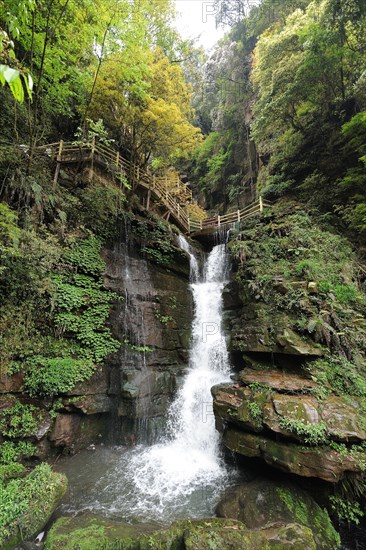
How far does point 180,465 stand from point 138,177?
1122 cm

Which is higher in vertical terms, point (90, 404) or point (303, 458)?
point (90, 404)

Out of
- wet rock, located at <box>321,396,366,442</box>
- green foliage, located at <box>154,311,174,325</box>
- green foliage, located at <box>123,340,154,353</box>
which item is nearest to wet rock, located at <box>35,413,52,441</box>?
green foliage, located at <box>123,340,154,353</box>

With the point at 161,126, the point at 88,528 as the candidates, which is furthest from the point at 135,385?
the point at 161,126

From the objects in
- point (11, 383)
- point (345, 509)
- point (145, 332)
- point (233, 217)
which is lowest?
point (345, 509)

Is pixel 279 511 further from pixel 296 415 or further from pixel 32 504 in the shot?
pixel 32 504

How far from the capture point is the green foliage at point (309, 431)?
16.1 feet

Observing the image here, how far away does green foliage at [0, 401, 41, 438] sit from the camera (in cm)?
581

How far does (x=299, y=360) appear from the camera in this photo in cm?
655

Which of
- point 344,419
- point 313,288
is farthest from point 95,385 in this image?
point 313,288

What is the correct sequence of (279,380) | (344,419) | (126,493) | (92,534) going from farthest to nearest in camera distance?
(279,380) < (126,493) < (344,419) < (92,534)

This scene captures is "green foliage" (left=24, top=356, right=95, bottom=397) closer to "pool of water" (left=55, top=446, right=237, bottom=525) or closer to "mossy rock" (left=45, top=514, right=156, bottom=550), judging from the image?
"pool of water" (left=55, top=446, right=237, bottom=525)

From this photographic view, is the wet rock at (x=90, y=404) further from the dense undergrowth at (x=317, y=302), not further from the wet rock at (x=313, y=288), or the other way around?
the wet rock at (x=313, y=288)

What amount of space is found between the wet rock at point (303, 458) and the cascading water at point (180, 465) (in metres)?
1.30

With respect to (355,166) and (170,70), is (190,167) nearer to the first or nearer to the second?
(170,70)
